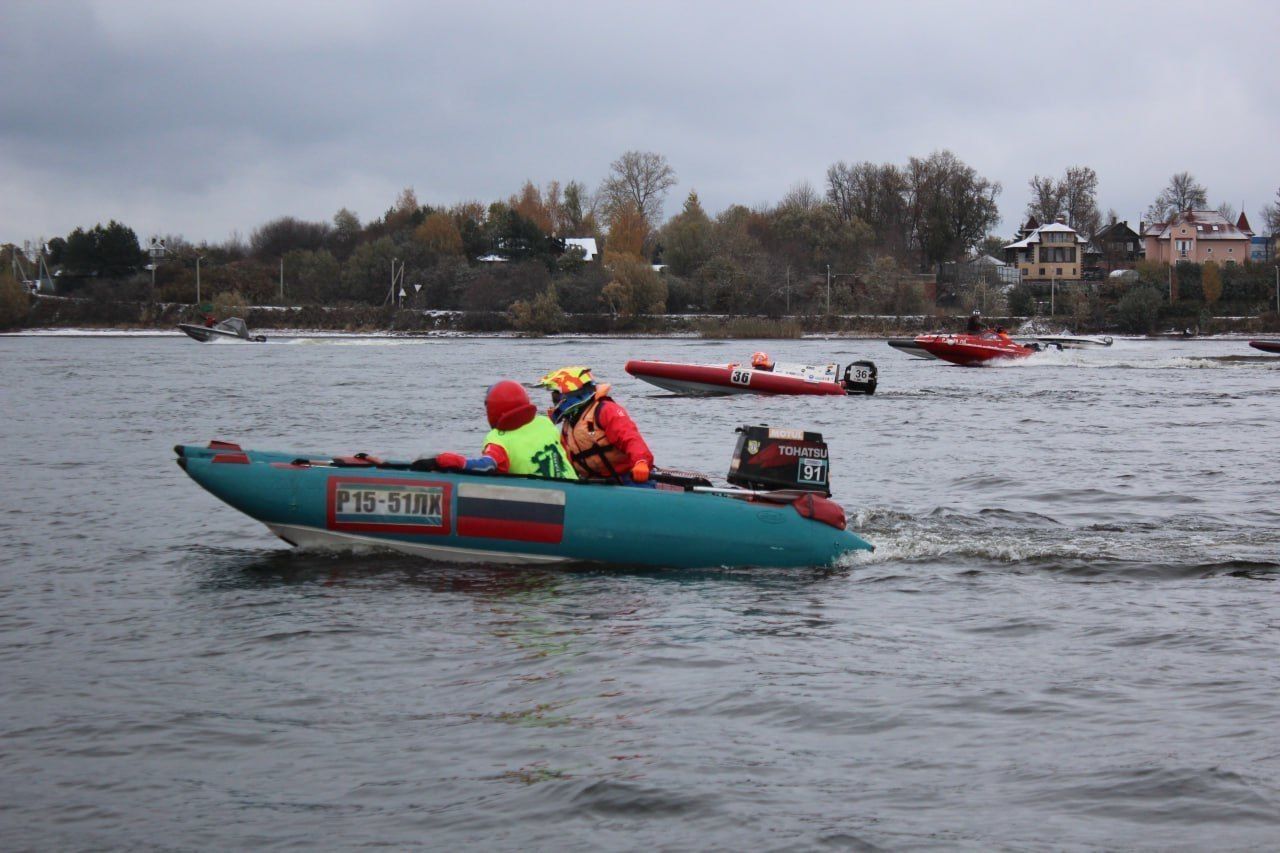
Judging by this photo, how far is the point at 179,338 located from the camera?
86.4 m

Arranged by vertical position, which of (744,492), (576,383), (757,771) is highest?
(576,383)

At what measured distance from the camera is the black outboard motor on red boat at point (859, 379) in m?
32.4

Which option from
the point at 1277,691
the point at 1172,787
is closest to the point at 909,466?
the point at 1277,691

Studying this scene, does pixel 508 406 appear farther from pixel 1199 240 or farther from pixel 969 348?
pixel 1199 240

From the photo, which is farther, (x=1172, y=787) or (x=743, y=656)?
(x=743, y=656)

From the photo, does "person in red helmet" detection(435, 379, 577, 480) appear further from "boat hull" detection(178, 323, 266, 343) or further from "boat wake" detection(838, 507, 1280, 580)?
"boat hull" detection(178, 323, 266, 343)

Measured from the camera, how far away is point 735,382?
31.6 meters

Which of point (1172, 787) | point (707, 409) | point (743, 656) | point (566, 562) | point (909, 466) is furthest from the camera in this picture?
point (707, 409)

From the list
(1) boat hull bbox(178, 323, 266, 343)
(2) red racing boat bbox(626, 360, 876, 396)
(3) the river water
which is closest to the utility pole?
(1) boat hull bbox(178, 323, 266, 343)

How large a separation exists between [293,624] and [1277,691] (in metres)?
6.45

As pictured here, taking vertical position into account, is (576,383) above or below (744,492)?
above

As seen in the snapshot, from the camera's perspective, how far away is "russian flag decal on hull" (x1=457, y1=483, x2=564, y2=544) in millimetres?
11125

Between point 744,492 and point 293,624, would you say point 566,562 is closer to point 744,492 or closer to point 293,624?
point 744,492

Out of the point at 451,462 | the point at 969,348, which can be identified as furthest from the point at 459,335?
the point at 451,462
